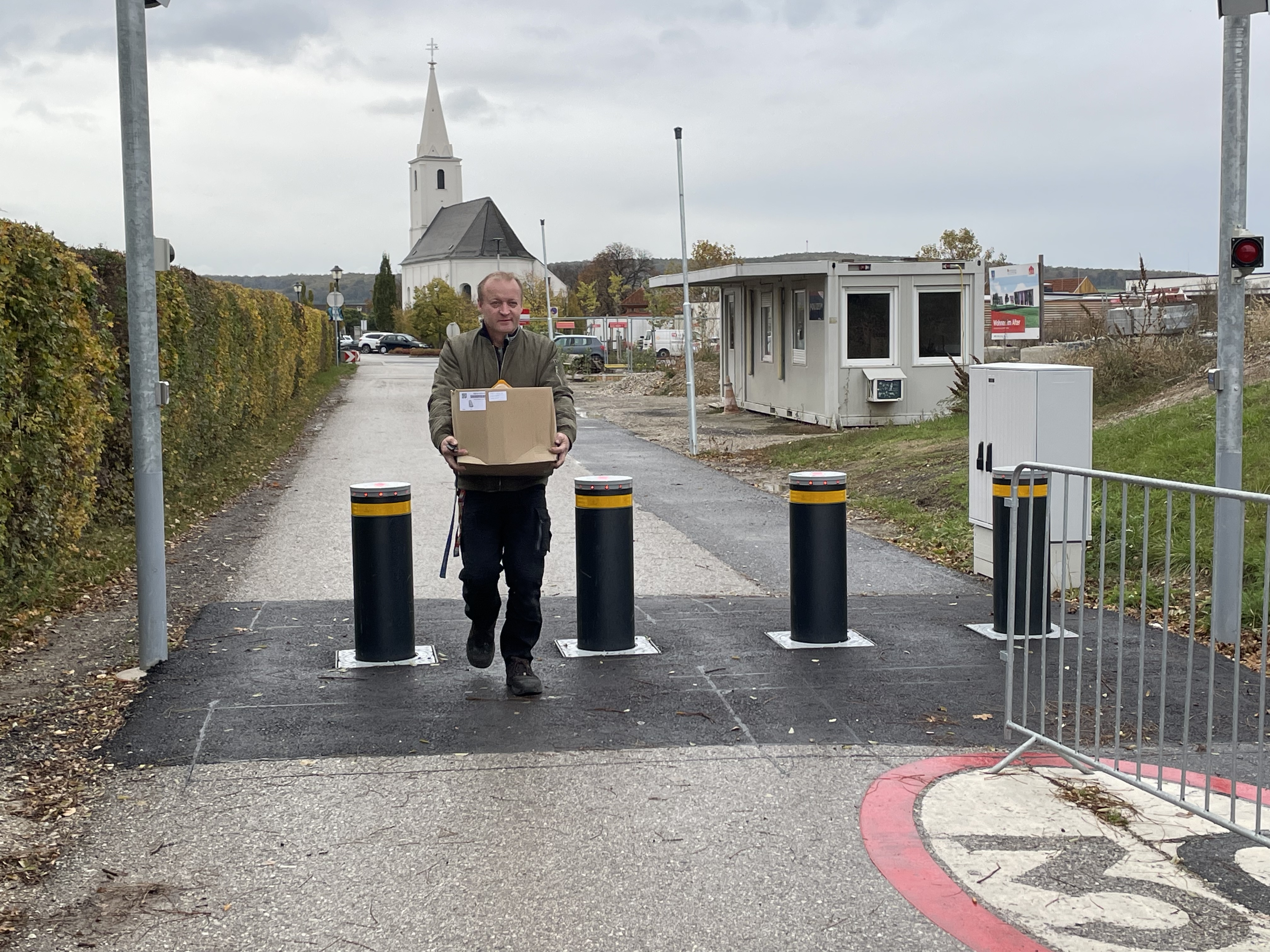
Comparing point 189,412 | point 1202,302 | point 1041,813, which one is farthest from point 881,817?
point 1202,302

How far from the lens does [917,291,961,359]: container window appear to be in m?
22.1

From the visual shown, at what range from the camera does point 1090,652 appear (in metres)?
6.99

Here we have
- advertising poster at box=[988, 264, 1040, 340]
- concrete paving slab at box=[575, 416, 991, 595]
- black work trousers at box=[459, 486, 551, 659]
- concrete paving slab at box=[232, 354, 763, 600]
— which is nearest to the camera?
black work trousers at box=[459, 486, 551, 659]

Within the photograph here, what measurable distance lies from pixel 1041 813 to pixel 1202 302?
62.9 ft

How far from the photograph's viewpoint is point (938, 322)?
2214 cm

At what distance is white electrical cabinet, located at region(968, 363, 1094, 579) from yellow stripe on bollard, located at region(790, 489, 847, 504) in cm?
158

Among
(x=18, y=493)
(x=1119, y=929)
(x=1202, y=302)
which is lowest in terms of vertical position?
(x=1119, y=929)

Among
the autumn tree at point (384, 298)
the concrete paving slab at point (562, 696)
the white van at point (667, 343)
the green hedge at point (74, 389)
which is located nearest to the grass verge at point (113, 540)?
the green hedge at point (74, 389)

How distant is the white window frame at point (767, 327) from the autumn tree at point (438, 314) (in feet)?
193

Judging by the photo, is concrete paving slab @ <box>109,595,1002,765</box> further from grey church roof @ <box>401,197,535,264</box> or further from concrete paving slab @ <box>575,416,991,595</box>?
grey church roof @ <box>401,197,535,264</box>

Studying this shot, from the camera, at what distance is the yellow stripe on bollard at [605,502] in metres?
6.95

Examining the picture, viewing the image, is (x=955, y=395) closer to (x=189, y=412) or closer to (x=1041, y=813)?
(x=189, y=412)

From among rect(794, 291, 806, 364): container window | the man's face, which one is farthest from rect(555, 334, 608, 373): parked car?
the man's face

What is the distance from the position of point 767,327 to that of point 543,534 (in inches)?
779
